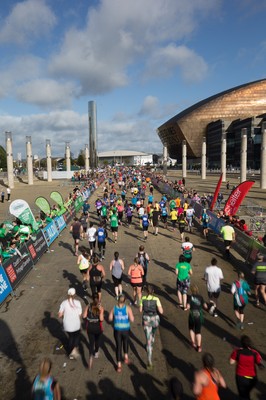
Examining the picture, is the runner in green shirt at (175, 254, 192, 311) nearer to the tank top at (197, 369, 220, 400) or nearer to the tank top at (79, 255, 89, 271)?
the tank top at (79, 255, 89, 271)

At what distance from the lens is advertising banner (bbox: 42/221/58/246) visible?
14773 mm

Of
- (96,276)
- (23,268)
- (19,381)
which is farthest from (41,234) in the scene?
(19,381)

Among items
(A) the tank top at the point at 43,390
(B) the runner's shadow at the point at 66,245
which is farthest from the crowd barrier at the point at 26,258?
(A) the tank top at the point at 43,390

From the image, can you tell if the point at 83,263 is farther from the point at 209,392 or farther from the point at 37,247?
the point at 209,392

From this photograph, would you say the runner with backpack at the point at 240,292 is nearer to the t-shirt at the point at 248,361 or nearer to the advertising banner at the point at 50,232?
the t-shirt at the point at 248,361

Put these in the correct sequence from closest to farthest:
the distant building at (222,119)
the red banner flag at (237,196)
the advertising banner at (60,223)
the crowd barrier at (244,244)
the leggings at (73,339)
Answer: the leggings at (73,339) → the crowd barrier at (244,244) → the red banner flag at (237,196) → the advertising banner at (60,223) → the distant building at (222,119)

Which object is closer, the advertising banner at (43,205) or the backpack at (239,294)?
the backpack at (239,294)

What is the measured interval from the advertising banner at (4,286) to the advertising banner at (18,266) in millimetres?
200

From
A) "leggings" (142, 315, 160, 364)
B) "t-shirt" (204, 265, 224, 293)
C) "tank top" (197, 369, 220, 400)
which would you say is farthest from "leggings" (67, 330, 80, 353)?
"t-shirt" (204, 265, 224, 293)

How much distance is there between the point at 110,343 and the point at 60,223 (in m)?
12.2

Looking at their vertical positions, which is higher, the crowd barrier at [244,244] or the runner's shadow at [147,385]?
the crowd barrier at [244,244]

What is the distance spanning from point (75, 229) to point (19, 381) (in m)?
7.62

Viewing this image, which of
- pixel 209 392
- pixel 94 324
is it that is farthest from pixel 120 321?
pixel 209 392

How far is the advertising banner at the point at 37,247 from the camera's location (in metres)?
12.2
